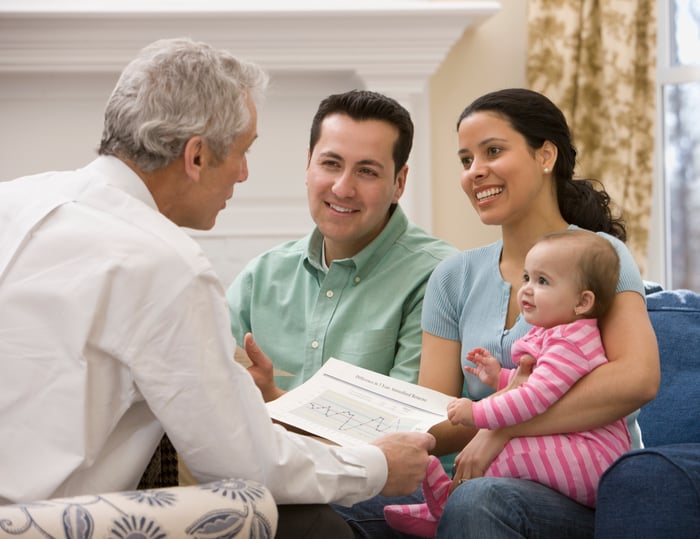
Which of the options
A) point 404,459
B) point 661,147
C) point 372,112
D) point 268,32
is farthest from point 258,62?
point 404,459

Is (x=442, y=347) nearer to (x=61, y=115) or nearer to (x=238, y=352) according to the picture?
(x=238, y=352)

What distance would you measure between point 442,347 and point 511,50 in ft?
6.47

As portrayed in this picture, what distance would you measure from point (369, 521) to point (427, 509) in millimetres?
153

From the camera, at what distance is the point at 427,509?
6.01 feet

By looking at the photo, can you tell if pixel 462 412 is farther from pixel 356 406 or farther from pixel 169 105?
pixel 169 105

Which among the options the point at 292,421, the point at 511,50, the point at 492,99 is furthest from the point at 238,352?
the point at 511,50

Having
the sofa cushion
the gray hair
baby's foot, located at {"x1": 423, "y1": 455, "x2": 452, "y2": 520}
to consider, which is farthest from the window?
the gray hair

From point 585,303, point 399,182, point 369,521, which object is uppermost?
point 399,182

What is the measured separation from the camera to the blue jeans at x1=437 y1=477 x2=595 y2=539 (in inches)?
62.4

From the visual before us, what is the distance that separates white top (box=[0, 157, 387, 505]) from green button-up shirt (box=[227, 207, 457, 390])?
779 mm

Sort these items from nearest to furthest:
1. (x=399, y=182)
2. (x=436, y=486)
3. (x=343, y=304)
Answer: (x=436, y=486)
(x=343, y=304)
(x=399, y=182)

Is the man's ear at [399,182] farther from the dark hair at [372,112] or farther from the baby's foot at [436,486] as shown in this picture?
the baby's foot at [436,486]

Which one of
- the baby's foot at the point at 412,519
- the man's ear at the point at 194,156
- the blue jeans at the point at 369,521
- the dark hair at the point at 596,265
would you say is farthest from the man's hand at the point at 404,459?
the man's ear at the point at 194,156

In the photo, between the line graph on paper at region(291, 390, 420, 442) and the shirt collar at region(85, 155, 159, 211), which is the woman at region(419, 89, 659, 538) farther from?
the shirt collar at region(85, 155, 159, 211)
